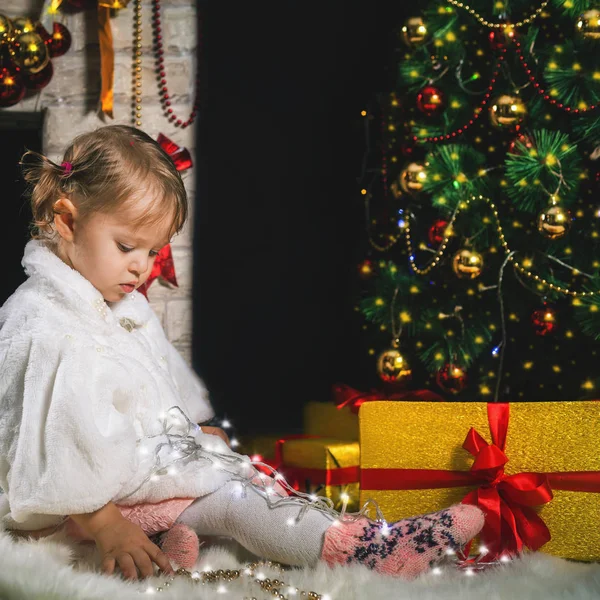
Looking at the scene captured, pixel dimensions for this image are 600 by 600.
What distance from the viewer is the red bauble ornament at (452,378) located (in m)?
1.97

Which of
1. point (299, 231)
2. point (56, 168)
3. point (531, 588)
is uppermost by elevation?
point (56, 168)

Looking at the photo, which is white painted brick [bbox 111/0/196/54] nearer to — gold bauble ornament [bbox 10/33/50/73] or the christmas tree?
gold bauble ornament [bbox 10/33/50/73]

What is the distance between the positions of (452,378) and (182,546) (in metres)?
0.89

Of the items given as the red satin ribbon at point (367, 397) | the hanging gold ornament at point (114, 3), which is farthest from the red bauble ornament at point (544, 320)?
the hanging gold ornament at point (114, 3)

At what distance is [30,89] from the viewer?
2266 mm

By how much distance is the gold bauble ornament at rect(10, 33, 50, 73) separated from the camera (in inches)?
82.2

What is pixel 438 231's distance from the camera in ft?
6.59

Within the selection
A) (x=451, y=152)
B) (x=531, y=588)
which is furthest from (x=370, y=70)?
(x=531, y=588)

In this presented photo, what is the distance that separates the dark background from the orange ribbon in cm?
31

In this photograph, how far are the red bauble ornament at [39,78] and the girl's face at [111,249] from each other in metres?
0.90

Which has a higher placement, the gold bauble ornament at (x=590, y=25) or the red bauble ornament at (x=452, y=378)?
the gold bauble ornament at (x=590, y=25)

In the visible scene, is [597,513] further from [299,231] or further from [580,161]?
[299,231]

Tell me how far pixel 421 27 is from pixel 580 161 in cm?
51

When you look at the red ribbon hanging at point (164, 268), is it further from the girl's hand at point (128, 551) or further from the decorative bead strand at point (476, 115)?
the girl's hand at point (128, 551)
